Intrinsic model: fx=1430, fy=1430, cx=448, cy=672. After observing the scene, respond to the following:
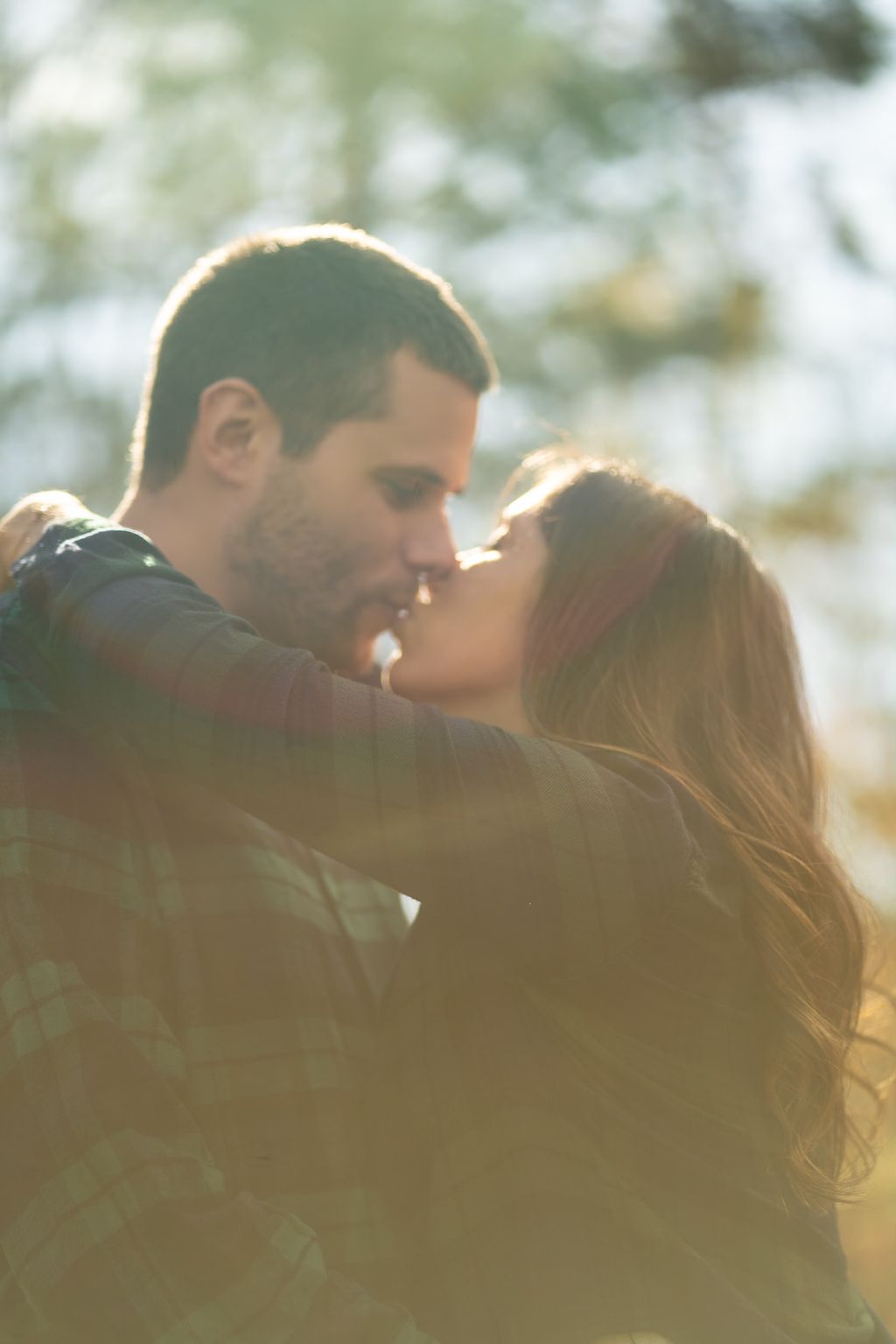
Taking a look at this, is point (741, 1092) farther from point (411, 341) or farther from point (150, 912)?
point (411, 341)

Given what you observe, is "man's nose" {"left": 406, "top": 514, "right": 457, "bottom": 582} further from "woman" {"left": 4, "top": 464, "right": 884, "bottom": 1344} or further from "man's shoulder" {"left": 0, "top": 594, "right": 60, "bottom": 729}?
"man's shoulder" {"left": 0, "top": 594, "right": 60, "bottom": 729}

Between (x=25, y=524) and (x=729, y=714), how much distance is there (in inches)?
46.7

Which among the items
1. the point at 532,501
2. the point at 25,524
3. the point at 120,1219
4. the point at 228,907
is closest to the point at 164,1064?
the point at 120,1219

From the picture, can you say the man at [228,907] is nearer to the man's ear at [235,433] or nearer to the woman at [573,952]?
the man's ear at [235,433]

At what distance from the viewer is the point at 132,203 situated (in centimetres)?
1037

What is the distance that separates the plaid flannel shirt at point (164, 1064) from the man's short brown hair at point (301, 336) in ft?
3.19

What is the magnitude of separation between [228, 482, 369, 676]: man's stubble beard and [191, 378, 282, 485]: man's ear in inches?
3.0

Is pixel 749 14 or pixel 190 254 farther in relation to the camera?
pixel 190 254

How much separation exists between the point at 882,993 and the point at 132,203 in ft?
30.5

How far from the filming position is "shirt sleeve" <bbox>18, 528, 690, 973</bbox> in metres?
1.77

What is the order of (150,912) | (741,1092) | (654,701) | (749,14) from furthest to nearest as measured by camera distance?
(749,14) < (654,701) < (741,1092) < (150,912)

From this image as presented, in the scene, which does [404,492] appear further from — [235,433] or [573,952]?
[573,952]

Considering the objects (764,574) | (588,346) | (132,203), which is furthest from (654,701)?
(132,203)

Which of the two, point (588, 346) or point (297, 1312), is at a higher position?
point (588, 346)
